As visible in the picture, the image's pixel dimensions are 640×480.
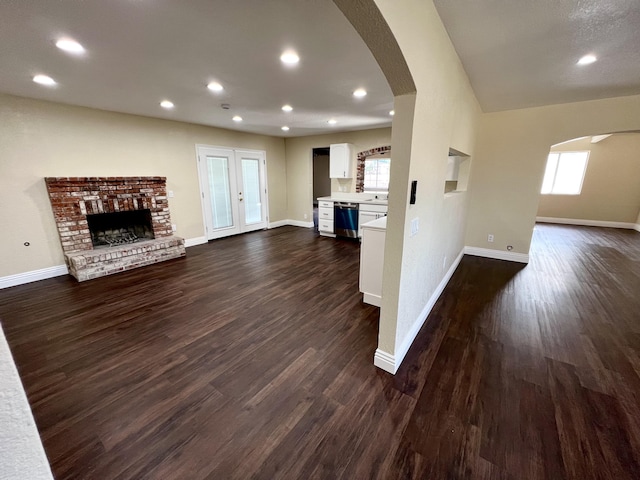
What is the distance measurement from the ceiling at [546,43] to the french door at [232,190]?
4888mm

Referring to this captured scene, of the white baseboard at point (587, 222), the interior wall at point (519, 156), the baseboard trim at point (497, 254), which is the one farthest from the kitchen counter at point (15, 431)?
the white baseboard at point (587, 222)

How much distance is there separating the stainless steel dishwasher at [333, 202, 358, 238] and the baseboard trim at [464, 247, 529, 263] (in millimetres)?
2224

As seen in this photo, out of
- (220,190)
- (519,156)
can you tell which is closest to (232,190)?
(220,190)

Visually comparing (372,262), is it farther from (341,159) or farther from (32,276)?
(32,276)

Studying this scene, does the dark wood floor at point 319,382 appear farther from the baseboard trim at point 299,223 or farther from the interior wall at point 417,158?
the baseboard trim at point 299,223

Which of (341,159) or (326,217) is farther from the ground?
(341,159)

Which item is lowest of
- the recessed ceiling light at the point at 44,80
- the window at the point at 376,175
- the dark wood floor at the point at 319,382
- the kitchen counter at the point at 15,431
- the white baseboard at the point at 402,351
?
the dark wood floor at the point at 319,382

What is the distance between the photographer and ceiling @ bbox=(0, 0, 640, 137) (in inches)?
67.4

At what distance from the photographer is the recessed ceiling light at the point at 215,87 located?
298cm

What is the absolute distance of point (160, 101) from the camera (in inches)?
143

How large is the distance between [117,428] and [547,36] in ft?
13.4

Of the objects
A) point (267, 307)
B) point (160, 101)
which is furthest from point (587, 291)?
point (160, 101)

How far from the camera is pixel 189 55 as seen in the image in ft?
7.54

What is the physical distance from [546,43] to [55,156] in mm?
5874
